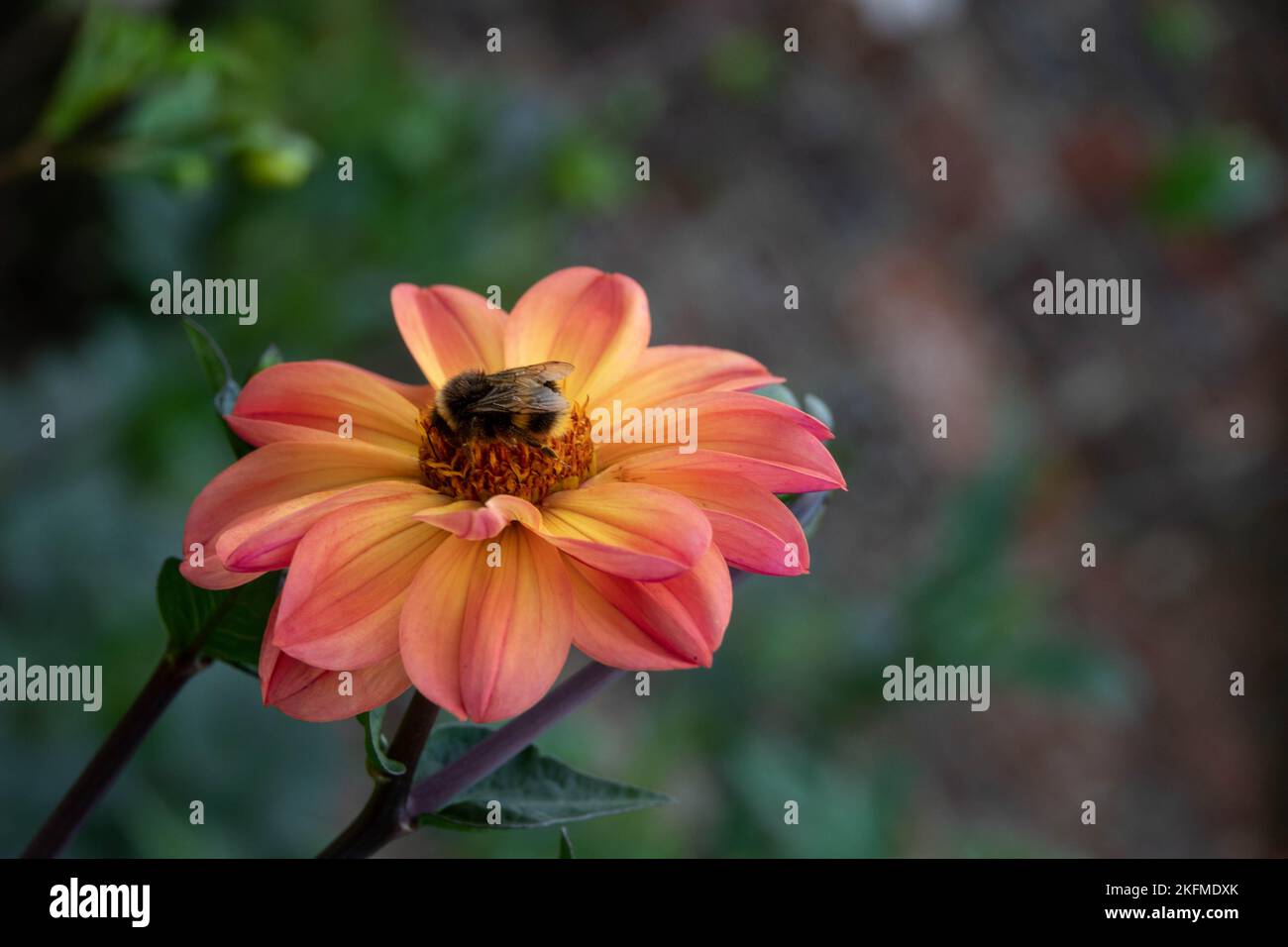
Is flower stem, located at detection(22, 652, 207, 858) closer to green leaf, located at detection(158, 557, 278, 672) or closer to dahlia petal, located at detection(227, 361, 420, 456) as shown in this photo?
green leaf, located at detection(158, 557, 278, 672)

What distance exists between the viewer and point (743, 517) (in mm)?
542

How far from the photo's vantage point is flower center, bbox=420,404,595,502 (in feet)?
2.02

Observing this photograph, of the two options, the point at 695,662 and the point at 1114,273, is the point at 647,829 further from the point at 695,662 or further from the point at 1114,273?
the point at 1114,273

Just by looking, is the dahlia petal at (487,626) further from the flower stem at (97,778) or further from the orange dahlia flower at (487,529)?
the flower stem at (97,778)

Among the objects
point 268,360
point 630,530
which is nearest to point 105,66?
point 268,360

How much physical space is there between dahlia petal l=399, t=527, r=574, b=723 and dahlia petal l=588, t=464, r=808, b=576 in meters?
0.07

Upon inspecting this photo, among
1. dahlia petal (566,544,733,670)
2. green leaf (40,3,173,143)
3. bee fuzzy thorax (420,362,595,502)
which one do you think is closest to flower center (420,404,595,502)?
bee fuzzy thorax (420,362,595,502)

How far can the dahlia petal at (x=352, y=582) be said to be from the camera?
488mm

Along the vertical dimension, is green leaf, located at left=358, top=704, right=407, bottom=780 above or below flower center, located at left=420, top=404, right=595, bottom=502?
Result: below

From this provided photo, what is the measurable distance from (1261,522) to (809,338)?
153 cm

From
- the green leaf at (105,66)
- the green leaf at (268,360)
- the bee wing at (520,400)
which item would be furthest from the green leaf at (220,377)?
the green leaf at (105,66)

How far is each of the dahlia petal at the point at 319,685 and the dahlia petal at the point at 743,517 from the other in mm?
158

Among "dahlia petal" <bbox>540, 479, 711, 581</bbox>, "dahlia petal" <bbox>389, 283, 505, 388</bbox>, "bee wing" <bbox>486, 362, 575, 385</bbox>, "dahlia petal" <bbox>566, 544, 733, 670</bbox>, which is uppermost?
"dahlia petal" <bbox>389, 283, 505, 388</bbox>
